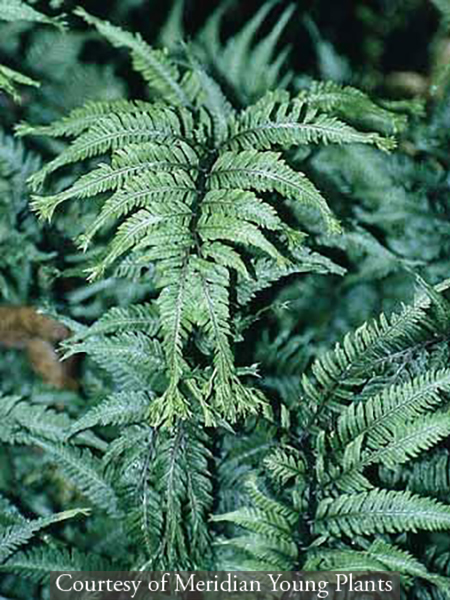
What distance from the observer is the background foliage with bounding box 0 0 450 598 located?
4.61 feet

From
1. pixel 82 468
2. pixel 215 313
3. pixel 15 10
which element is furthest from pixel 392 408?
pixel 15 10

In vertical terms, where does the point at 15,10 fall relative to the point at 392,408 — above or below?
above

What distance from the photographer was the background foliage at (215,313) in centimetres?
141

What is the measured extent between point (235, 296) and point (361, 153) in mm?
548

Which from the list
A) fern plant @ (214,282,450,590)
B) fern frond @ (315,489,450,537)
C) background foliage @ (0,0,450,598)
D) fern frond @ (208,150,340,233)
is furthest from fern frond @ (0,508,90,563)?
fern frond @ (208,150,340,233)

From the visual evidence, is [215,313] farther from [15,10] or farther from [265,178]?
[15,10]

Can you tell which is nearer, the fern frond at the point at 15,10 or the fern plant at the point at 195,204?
the fern plant at the point at 195,204

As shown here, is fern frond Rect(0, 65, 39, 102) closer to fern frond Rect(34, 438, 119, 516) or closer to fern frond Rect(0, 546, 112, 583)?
fern frond Rect(34, 438, 119, 516)

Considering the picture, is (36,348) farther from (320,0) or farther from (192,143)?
(320,0)

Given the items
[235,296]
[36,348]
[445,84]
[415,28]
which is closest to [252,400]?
[235,296]

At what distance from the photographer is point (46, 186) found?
1.94 m

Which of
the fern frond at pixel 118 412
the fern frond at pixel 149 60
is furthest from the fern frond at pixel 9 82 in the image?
the fern frond at pixel 118 412

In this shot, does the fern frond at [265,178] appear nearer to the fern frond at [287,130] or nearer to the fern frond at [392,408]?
the fern frond at [287,130]

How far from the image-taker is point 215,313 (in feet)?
4.40
